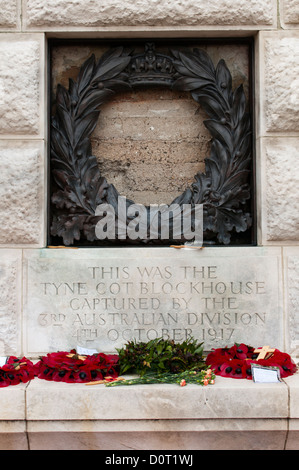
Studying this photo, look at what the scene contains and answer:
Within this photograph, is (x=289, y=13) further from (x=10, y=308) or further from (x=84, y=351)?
(x=10, y=308)

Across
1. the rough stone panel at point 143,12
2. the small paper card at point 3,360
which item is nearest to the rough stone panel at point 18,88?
the rough stone panel at point 143,12

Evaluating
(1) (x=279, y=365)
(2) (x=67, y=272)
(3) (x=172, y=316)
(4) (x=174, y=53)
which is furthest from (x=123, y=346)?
(4) (x=174, y=53)

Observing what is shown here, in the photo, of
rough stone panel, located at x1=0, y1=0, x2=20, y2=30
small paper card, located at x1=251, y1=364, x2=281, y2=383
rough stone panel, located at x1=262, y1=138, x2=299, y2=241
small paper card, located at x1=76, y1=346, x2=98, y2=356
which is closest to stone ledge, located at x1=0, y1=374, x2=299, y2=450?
small paper card, located at x1=251, y1=364, x2=281, y2=383

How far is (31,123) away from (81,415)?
2142 millimetres

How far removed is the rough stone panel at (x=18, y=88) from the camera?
13.4 feet

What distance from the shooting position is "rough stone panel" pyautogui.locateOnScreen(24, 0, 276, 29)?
4.08 m

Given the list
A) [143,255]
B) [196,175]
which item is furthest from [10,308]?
[196,175]

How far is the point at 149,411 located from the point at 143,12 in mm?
2853

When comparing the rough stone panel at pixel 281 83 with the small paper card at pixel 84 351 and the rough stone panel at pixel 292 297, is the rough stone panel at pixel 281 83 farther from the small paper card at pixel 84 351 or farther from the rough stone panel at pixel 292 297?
the small paper card at pixel 84 351

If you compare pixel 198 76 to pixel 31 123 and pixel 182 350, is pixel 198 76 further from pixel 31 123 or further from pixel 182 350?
pixel 182 350

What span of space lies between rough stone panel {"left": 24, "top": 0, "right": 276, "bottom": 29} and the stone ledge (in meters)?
2.66

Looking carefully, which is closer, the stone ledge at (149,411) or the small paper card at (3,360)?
the stone ledge at (149,411)

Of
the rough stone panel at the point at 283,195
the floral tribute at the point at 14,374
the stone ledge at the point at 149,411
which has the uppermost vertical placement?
the rough stone panel at the point at 283,195

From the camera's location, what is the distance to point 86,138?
433cm
